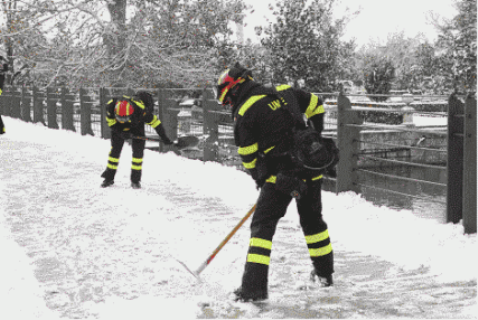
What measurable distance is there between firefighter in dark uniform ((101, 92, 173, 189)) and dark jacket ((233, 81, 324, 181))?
15.3ft

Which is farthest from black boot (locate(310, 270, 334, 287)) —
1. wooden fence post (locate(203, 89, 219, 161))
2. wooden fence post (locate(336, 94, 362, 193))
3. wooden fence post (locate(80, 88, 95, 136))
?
wooden fence post (locate(80, 88, 95, 136))

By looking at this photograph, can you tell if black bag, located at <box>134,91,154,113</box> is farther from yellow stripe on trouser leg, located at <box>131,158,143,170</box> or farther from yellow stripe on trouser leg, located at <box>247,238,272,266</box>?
yellow stripe on trouser leg, located at <box>247,238,272,266</box>

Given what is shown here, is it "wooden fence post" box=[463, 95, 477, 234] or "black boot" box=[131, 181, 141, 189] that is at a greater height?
"wooden fence post" box=[463, 95, 477, 234]

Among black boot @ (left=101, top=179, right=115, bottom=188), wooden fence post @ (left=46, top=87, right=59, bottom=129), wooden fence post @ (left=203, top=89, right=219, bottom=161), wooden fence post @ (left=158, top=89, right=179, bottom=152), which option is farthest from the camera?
wooden fence post @ (left=46, top=87, right=59, bottom=129)

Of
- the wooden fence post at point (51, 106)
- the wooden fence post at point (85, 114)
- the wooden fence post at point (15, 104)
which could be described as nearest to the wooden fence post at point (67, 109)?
the wooden fence post at point (51, 106)

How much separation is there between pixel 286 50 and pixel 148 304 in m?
17.9

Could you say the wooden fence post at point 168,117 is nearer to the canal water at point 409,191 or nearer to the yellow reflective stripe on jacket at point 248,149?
the canal water at point 409,191

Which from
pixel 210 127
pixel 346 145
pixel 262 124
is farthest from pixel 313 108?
pixel 210 127

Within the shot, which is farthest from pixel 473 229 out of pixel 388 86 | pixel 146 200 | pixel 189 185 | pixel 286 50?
pixel 388 86

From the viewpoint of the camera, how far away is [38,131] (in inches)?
784

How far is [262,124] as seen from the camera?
14.6ft

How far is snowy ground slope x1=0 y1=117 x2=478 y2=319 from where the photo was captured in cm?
439

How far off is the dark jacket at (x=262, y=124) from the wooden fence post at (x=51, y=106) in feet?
56.3

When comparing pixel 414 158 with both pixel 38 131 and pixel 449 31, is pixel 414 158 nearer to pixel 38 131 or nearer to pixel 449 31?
pixel 449 31
